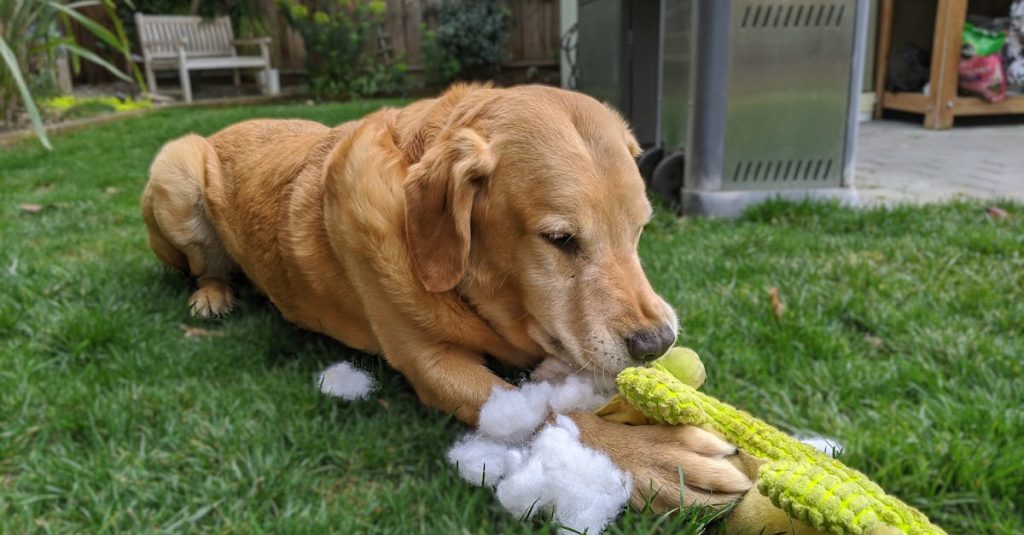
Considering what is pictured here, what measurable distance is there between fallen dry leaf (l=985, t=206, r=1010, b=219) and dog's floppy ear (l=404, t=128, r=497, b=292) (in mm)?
3427

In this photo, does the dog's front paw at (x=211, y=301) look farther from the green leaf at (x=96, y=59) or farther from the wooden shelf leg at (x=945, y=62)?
the wooden shelf leg at (x=945, y=62)

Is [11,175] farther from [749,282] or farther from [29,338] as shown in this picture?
[749,282]

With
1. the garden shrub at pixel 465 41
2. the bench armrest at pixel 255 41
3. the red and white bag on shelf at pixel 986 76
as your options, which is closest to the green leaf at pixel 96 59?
the bench armrest at pixel 255 41

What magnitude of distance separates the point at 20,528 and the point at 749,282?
2593mm

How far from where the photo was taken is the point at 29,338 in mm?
2420

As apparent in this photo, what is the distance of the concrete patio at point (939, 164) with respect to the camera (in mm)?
4738

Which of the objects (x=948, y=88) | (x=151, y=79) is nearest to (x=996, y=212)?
(x=948, y=88)

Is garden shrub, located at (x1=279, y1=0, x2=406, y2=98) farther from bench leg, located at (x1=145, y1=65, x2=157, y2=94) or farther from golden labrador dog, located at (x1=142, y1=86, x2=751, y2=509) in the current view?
golden labrador dog, located at (x1=142, y1=86, x2=751, y2=509)

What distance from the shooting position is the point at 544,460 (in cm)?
140

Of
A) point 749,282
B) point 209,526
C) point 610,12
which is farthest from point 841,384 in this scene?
point 610,12

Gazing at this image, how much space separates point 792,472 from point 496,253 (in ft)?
2.78

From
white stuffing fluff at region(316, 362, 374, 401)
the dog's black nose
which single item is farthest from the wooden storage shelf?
white stuffing fluff at region(316, 362, 374, 401)

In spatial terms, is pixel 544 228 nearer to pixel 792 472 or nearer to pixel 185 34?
pixel 792 472

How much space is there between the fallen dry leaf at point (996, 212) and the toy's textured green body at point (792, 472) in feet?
10.5
